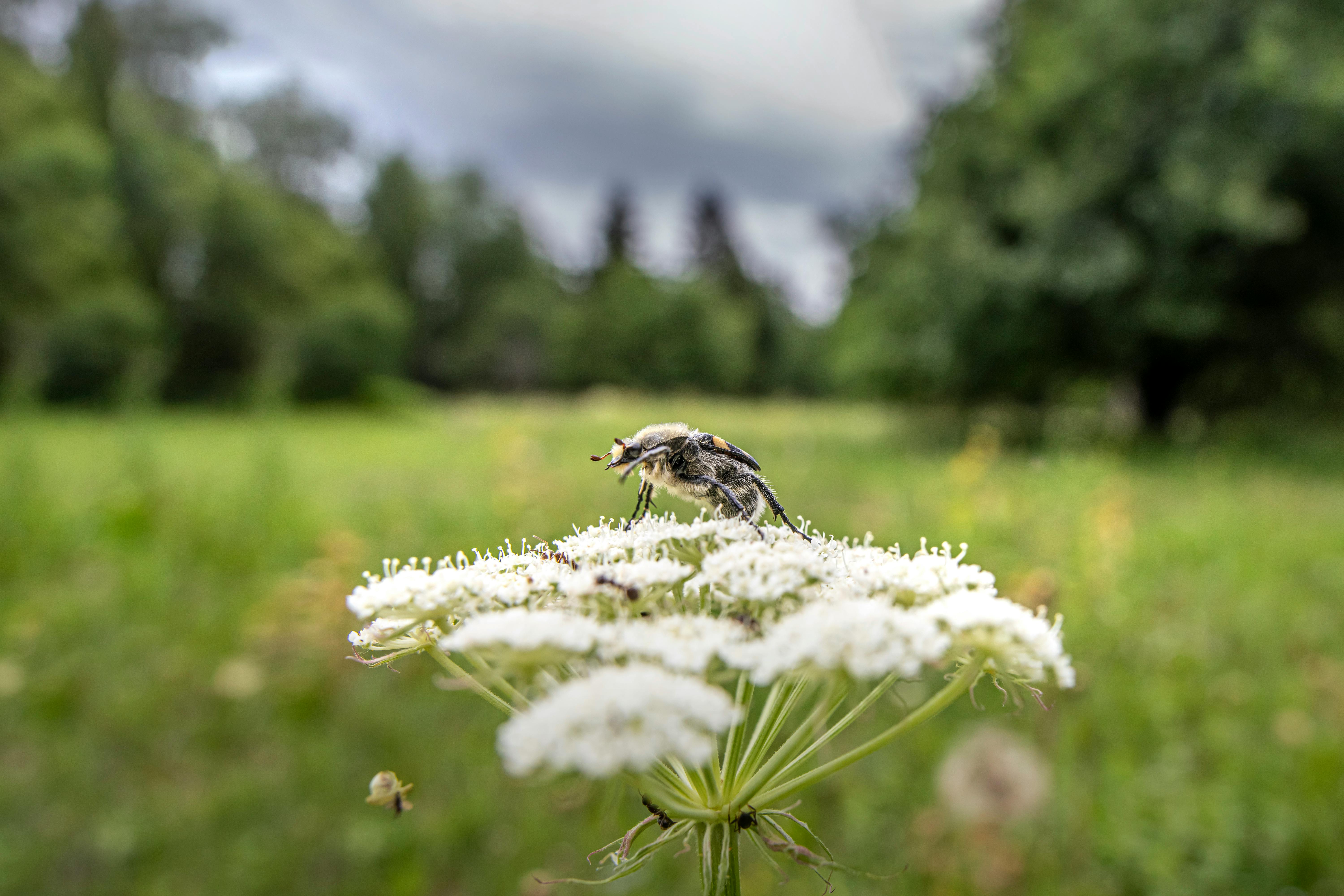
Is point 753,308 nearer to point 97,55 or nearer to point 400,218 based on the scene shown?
point 400,218

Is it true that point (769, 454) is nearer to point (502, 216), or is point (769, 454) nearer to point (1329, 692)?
point (1329, 692)

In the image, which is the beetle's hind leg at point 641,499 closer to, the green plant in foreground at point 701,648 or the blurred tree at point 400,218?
the green plant in foreground at point 701,648

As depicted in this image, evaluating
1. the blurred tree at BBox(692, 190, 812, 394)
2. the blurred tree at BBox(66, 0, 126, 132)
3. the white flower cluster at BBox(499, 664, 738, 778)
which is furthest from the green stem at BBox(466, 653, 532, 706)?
the blurred tree at BBox(692, 190, 812, 394)

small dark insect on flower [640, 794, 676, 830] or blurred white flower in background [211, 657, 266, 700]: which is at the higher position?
small dark insect on flower [640, 794, 676, 830]

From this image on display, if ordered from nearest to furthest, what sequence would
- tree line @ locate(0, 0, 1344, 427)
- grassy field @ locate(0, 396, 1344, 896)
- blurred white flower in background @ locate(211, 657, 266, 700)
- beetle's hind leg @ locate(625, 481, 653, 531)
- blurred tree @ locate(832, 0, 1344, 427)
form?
1. beetle's hind leg @ locate(625, 481, 653, 531)
2. grassy field @ locate(0, 396, 1344, 896)
3. blurred white flower in background @ locate(211, 657, 266, 700)
4. blurred tree @ locate(832, 0, 1344, 427)
5. tree line @ locate(0, 0, 1344, 427)

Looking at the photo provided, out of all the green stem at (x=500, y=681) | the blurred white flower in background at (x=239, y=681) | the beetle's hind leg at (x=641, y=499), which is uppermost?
the beetle's hind leg at (x=641, y=499)

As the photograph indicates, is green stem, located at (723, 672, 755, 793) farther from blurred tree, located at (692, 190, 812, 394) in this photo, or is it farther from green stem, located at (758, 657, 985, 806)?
blurred tree, located at (692, 190, 812, 394)

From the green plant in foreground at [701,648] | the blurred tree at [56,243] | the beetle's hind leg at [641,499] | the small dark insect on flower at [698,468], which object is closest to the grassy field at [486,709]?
the green plant in foreground at [701,648]
